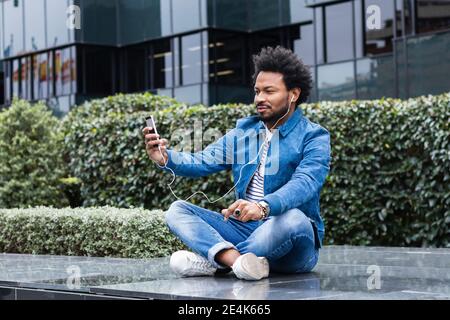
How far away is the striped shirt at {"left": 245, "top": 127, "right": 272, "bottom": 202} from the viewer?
18.6ft

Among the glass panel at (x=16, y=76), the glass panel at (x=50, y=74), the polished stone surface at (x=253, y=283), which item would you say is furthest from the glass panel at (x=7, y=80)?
the polished stone surface at (x=253, y=283)

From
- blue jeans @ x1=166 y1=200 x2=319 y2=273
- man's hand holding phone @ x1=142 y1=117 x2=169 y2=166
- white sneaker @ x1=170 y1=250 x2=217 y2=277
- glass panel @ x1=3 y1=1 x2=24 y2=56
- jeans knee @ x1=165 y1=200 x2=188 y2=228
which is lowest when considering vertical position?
white sneaker @ x1=170 y1=250 x2=217 y2=277

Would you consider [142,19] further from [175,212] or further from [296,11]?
[175,212]

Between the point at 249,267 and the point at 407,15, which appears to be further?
the point at 407,15

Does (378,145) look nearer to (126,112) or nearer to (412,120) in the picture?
(412,120)

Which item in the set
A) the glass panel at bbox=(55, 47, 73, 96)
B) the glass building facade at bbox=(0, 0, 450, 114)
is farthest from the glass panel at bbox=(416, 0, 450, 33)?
the glass panel at bbox=(55, 47, 73, 96)

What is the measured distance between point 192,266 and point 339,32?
14906 mm

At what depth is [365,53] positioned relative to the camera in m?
19.1

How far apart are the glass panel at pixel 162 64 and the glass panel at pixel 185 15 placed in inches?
53.6

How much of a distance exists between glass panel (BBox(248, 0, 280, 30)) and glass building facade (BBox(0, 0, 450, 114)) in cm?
3

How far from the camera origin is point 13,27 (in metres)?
Answer: 26.4

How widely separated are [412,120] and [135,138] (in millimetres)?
4341

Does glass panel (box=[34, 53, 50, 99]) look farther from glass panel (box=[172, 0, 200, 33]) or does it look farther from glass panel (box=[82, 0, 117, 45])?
glass panel (box=[172, 0, 200, 33])

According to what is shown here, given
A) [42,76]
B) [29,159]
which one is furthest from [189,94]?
[29,159]
